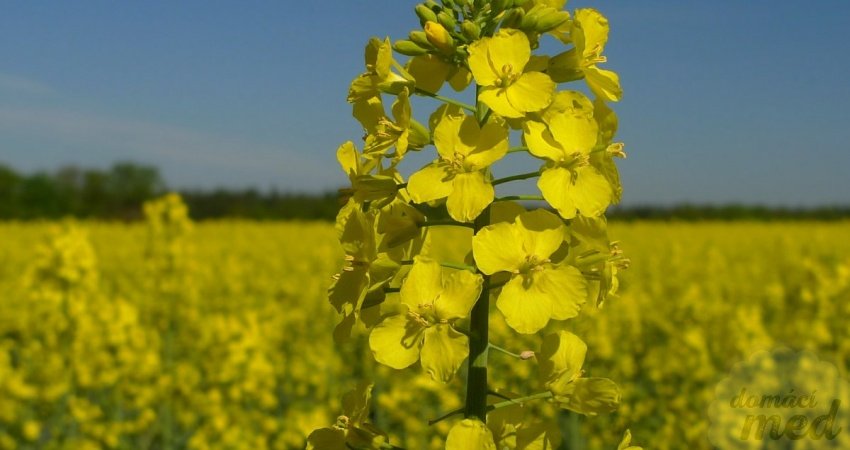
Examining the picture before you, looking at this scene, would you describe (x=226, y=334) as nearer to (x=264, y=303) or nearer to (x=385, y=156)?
(x=385, y=156)

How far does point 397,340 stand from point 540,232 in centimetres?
32

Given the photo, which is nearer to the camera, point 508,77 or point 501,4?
point 508,77

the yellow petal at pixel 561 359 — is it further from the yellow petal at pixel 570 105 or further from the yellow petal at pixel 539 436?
the yellow petal at pixel 570 105

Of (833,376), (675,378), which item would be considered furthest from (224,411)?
(833,376)

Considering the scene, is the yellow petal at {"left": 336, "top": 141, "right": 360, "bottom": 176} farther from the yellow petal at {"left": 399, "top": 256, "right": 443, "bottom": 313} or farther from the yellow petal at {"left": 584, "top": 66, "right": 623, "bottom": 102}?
the yellow petal at {"left": 584, "top": 66, "right": 623, "bottom": 102}

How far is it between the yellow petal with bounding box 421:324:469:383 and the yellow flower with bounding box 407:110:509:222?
0.20 metres

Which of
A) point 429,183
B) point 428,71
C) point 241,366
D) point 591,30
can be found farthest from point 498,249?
point 241,366

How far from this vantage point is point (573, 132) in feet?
4.95

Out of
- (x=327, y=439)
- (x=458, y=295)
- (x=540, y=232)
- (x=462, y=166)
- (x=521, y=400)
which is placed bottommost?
(x=327, y=439)

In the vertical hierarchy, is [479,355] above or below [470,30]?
below

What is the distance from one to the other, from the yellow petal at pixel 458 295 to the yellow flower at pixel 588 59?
0.47m

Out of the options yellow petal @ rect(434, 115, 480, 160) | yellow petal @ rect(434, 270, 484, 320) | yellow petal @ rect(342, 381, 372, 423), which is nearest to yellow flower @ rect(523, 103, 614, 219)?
yellow petal @ rect(434, 115, 480, 160)

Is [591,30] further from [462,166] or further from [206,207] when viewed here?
[206,207]

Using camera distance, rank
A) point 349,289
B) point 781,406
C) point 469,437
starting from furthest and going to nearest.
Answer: point 781,406 → point 349,289 → point 469,437
